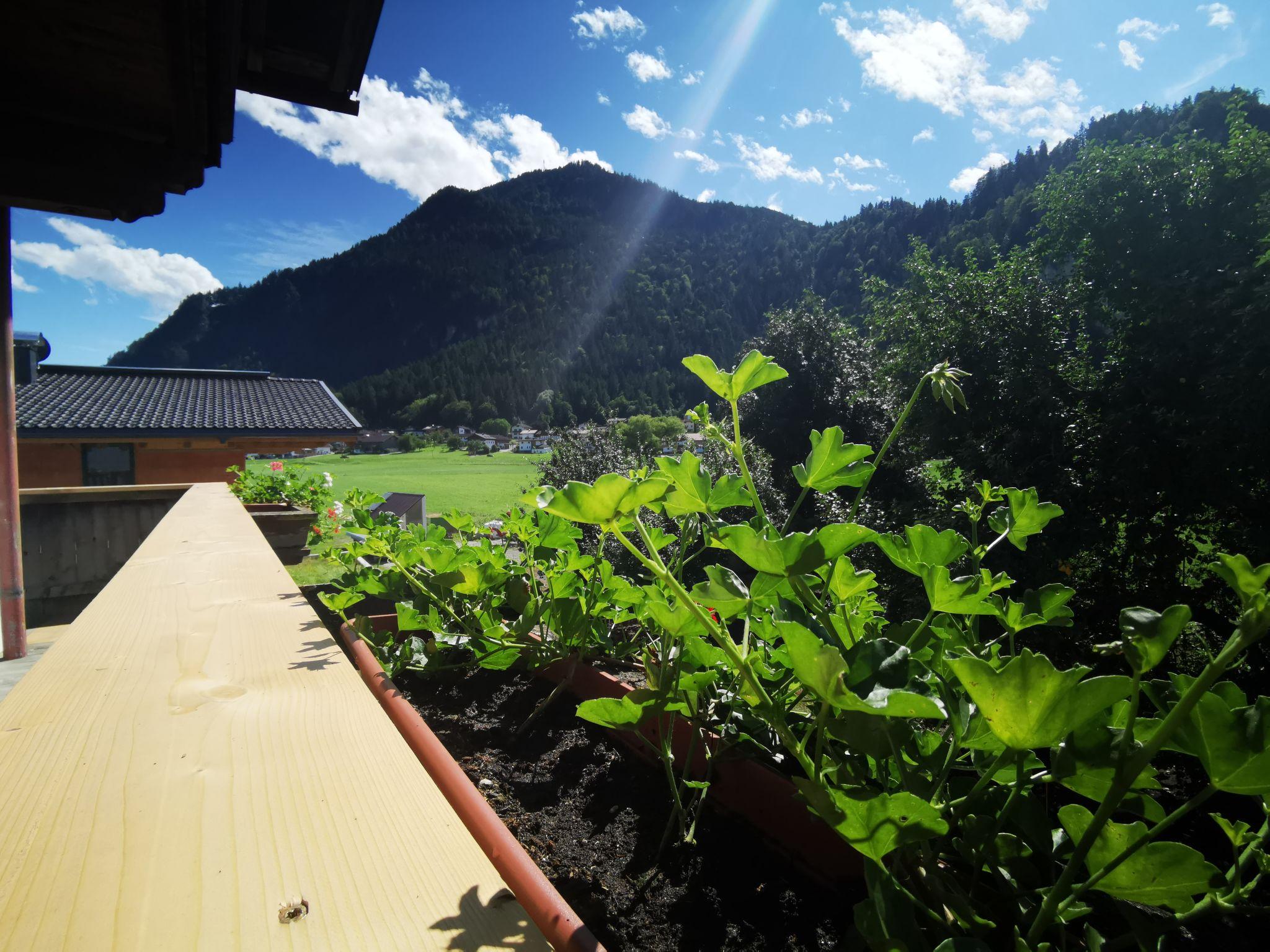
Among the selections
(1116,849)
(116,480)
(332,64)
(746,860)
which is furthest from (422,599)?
(116,480)

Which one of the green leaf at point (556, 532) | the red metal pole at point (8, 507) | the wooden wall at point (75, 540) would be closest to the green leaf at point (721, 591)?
the green leaf at point (556, 532)

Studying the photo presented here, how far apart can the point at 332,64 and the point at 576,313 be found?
56.9 m

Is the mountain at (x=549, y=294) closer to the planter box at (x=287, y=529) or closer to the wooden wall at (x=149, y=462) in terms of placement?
the wooden wall at (x=149, y=462)

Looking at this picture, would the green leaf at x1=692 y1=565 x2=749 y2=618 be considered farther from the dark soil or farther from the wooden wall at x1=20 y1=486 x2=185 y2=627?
the wooden wall at x1=20 y1=486 x2=185 y2=627

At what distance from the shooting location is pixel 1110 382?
5809mm

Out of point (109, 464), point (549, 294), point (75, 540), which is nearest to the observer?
point (75, 540)

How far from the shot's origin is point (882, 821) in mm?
281

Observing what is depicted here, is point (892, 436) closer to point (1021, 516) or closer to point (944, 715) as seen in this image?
point (1021, 516)

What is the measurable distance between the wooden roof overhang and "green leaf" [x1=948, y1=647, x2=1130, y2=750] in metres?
1.82

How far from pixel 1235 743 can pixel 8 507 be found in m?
3.98

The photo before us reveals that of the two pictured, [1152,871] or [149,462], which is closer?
[1152,871]

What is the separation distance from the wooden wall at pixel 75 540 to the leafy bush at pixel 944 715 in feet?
13.4

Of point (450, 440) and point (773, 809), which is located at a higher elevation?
point (773, 809)

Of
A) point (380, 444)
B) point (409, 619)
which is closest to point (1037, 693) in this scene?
point (409, 619)
